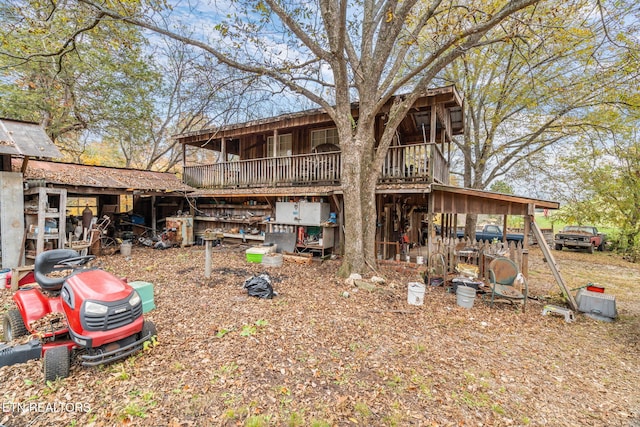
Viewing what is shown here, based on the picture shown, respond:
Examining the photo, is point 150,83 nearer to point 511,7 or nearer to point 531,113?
point 511,7

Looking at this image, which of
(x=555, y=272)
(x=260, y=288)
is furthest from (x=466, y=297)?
(x=260, y=288)

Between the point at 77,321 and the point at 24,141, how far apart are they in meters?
7.24

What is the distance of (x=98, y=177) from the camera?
10.2 metres

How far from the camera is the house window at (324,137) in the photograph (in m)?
11.5

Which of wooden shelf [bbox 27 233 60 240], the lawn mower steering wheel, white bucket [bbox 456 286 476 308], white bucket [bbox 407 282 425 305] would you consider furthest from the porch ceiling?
wooden shelf [bbox 27 233 60 240]

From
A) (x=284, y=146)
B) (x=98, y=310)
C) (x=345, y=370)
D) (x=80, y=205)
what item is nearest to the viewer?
(x=98, y=310)

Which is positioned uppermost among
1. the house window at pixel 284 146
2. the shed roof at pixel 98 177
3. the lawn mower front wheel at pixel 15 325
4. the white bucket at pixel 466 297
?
the house window at pixel 284 146

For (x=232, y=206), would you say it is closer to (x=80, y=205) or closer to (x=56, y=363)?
(x=56, y=363)

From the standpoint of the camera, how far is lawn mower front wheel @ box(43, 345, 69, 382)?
2.77 meters

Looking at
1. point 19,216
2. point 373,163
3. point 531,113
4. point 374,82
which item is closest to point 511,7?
point 374,82

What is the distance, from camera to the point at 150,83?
1473 centimetres

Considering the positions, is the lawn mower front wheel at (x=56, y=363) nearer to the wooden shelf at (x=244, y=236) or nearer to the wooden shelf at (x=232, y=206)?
the wooden shelf at (x=244, y=236)

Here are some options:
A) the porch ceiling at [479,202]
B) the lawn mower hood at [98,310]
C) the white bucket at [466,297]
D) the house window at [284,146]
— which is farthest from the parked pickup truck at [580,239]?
the lawn mower hood at [98,310]

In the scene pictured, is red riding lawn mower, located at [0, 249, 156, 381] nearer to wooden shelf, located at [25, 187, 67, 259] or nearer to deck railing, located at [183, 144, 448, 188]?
wooden shelf, located at [25, 187, 67, 259]
